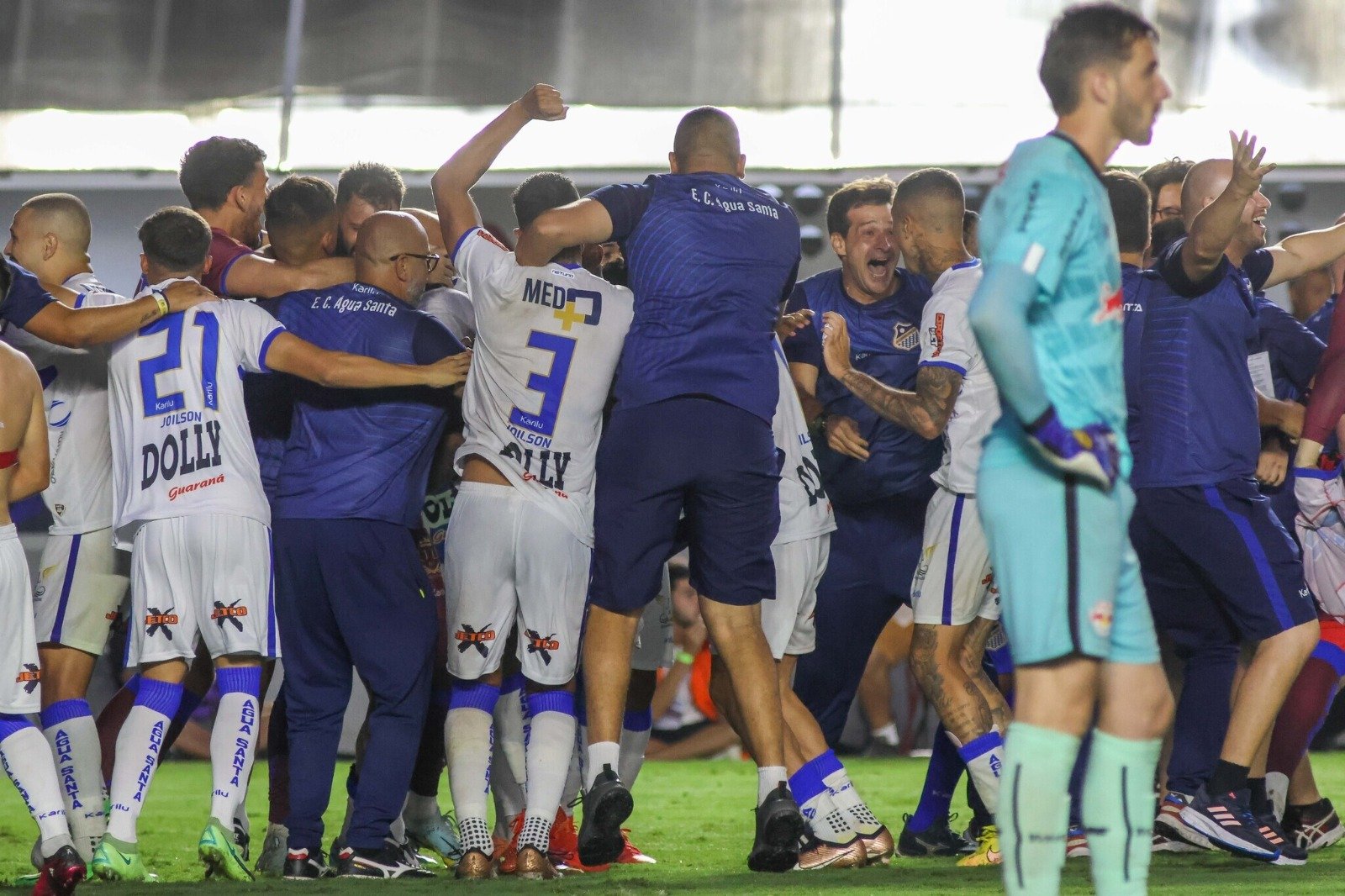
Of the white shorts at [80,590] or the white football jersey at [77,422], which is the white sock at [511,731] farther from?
the white football jersey at [77,422]

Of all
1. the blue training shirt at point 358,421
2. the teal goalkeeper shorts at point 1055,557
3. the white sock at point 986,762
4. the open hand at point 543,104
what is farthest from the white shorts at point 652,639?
the teal goalkeeper shorts at point 1055,557

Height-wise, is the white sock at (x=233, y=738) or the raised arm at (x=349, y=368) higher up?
the raised arm at (x=349, y=368)

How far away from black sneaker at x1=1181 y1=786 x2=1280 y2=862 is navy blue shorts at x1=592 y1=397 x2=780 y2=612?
175 cm

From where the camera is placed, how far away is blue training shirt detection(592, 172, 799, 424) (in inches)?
192

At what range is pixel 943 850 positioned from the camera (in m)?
5.96

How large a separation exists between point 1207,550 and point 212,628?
3.41 m

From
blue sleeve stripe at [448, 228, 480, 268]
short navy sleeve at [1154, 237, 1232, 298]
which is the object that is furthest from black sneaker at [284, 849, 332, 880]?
short navy sleeve at [1154, 237, 1232, 298]

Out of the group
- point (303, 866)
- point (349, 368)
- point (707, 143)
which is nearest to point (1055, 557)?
point (707, 143)

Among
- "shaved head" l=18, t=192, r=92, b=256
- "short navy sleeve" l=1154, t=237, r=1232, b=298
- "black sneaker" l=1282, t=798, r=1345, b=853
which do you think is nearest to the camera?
"short navy sleeve" l=1154, t=237, r=1232, b=298

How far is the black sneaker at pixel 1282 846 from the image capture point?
5.35 m

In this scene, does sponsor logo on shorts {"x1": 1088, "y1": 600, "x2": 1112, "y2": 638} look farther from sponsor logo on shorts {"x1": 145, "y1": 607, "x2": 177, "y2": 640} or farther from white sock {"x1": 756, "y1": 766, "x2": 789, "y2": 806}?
sponsor logo on shorts {"x1": 145, "y1": 607, "x2": 177, "y2": 640}

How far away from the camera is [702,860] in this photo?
231 inches

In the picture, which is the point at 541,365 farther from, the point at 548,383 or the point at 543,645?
the point at 543,645

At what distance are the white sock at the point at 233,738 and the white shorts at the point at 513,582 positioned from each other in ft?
2.37
